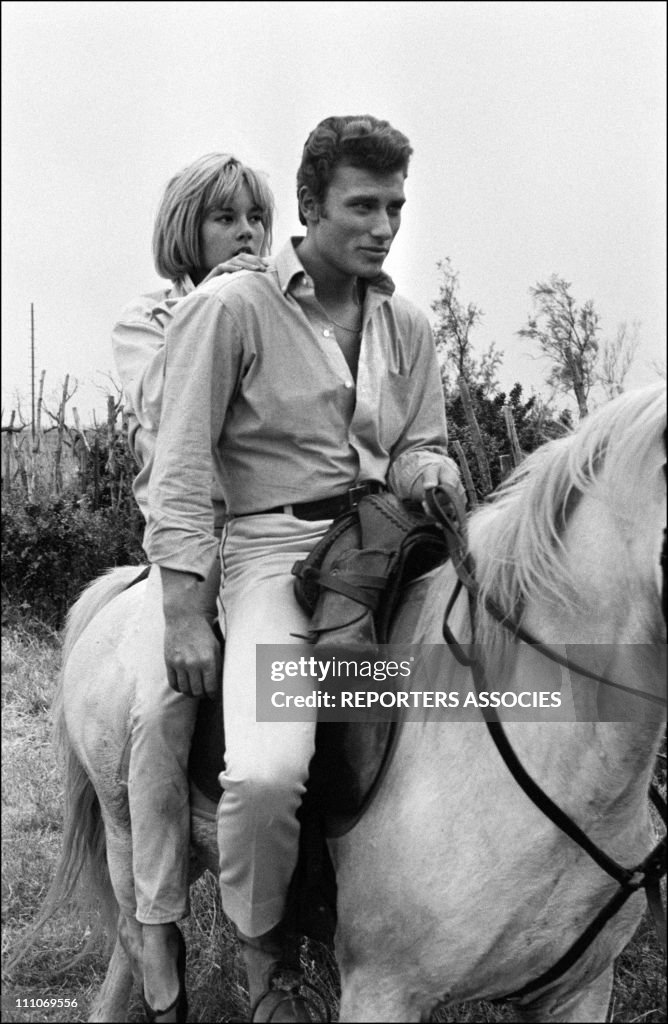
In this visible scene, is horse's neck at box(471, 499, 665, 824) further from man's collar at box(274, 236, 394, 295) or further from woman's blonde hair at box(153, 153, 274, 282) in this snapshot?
woman's blonde hair at box(153, 153, 274, 282)

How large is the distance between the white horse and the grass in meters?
1.27

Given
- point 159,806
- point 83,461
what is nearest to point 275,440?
point 159,806

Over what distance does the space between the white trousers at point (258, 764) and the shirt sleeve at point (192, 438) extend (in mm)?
176

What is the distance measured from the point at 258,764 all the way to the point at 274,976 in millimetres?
630

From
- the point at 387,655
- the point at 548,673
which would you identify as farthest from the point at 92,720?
the point at 548,673

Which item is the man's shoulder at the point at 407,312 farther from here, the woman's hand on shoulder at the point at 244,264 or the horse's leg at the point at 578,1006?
the horse's leg at the point at 578,1006

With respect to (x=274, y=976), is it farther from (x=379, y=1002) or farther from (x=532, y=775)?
(x=532, y=775)

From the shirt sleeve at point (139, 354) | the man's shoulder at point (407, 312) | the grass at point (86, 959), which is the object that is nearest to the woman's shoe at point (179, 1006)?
the grass at point (86, 959)

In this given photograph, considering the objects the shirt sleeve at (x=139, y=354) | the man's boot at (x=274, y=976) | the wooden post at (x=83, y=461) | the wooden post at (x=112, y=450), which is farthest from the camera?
the wooden post at (x=83, y=461)

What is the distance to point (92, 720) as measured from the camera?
11.8 feet

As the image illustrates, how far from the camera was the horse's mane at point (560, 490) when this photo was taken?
2209mm

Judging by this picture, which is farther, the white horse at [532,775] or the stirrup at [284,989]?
the stirrup at [284,989]

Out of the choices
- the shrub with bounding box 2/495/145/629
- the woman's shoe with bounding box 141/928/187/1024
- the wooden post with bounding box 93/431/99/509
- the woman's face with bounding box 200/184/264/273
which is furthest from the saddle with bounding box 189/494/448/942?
the wooden post with bounding box 93/431/99/509

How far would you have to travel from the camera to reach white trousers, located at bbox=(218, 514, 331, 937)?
254cm
